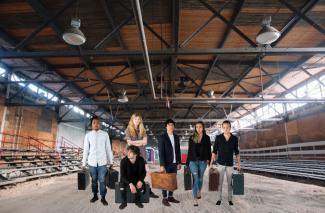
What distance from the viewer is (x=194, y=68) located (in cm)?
1118

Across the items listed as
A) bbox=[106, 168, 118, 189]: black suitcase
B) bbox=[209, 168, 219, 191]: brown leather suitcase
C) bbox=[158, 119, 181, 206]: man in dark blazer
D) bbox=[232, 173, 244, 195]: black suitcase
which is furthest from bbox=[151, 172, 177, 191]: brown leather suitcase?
bbox=[209, 168, 219, 191]: brown leather suitcase

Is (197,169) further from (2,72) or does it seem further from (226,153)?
(2,72)

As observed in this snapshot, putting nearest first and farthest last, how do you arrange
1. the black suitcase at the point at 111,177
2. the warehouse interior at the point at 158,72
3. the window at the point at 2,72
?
the black suitcase at the point at 111,177, the warehouse interior at the point at 158,72, the window at the point at 2,72

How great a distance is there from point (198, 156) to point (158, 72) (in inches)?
269

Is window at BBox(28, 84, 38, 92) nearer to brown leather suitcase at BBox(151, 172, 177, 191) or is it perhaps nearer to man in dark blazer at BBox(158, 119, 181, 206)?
man in dark blazer at BBox(158, 119, 181, 206)

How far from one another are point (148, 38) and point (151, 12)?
1356 millimetres

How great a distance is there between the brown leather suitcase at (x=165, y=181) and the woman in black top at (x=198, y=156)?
492mm

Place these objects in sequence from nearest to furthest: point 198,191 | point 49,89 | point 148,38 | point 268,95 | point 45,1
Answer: point 198,191
point 45,1
point 148,38
point 49,89
point 268,95

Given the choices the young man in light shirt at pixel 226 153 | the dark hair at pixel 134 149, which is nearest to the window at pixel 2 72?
the dark hair at pixel 134 149

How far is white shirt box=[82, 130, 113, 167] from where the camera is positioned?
422 cm

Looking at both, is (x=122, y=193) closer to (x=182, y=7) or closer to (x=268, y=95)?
(x=182, y=7)

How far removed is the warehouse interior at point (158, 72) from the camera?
587cm

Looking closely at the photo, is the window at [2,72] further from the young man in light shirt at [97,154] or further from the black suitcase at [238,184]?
A: the black suitcase at [238,184]

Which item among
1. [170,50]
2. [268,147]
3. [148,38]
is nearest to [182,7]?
[170,50]
